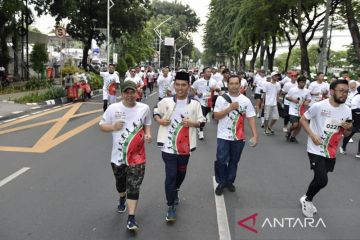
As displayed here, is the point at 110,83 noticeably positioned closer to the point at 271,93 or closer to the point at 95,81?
the point at 271,93

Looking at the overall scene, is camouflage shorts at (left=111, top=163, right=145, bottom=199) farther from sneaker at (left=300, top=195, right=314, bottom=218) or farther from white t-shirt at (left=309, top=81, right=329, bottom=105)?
white t-shirt at (left=309, top=81, right=329, bottom=105)

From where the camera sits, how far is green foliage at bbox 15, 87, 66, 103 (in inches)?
695

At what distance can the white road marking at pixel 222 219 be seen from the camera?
186 inches

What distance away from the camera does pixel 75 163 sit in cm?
791

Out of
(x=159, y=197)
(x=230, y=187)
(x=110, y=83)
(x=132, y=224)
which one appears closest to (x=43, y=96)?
(x=110, y=83)

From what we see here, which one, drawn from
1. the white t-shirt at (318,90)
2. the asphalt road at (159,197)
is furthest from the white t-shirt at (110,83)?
the white t-shirt at (318,90)

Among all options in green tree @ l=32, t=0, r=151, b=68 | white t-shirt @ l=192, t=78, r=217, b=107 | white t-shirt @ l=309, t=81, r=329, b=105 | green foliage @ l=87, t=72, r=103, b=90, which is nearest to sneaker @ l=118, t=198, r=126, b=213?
white t-shirt @ l=192, t=78, r=217, b=107

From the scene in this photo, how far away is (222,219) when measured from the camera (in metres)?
5.20

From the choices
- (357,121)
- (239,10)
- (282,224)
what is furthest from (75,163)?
(239,10)

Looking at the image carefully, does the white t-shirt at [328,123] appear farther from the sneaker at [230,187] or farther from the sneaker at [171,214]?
the sneaker at [171,214]

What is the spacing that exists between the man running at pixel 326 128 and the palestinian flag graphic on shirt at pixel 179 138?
1497mm

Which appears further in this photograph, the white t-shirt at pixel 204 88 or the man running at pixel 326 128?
the white t-shirt at pixel 204 88

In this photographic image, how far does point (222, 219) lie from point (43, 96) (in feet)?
49.6

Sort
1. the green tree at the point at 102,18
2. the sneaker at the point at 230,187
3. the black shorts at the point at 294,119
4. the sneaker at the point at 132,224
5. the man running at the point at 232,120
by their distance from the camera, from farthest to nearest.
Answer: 1. the green tree at the point at 102,18
2. the black shorts at the point at 294,119
3. the sneaker at the point at 230,187
4. the man running at the point at 232,120
5. the sneaker at the point at 132,224
